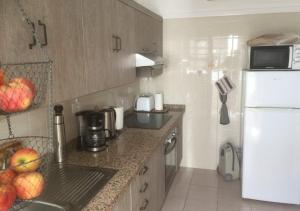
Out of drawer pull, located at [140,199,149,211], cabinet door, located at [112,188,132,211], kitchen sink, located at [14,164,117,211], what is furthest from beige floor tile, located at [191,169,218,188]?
kitchen sink, located at [14,164,117,211]

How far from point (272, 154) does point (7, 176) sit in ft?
8.12

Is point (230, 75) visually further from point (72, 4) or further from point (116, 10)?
point (72, 4)

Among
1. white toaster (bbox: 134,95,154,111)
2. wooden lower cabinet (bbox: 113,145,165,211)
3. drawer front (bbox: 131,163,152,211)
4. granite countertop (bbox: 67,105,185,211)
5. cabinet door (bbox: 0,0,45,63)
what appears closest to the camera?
cabinet door (bbox: 0,0,45,63)

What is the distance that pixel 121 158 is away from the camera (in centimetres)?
173

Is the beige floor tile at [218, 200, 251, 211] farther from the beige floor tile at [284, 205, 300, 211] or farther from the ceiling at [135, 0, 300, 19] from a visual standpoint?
the ceiling at [135, 0, 300, 19]

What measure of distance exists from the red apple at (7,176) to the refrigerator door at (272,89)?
89.4 inches

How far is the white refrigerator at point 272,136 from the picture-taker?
2504mm

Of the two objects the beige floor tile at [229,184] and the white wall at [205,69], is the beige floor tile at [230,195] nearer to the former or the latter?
the beige floor tile at [229,184]

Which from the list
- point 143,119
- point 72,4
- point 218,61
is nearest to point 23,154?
point 72,4

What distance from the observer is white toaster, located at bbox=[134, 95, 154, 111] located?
3.15m

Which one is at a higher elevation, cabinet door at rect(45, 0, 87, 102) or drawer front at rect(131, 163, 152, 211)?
cabinet door at rect(45, 0, 87, 102)

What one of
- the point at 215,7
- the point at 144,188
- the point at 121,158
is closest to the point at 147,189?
the point at 144,188

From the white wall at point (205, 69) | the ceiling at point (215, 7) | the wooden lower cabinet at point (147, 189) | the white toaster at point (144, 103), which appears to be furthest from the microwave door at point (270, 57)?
the wooden lower cabinet at point (147, 189)

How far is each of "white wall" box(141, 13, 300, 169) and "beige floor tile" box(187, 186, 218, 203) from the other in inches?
20.1
